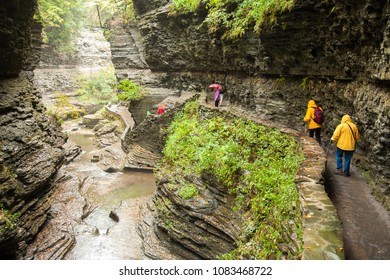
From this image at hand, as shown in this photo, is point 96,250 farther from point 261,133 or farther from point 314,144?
point 314,144

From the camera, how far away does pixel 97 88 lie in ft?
151

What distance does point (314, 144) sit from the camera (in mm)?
9008

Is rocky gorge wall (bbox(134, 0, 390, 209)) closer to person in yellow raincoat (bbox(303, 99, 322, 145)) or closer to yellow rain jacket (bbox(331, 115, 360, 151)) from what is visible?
yellow rain jacket (bbox(331, 115, 360, 151))

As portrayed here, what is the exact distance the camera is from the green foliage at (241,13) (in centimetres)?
1117

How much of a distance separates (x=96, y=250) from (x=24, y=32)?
10.6m

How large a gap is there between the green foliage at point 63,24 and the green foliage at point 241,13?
2839 cm

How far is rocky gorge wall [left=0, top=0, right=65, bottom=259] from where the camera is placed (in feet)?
35.8

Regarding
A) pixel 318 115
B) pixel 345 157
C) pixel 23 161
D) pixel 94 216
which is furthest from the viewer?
pixel 94 216

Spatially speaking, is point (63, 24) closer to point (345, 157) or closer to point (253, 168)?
point (253, 168)

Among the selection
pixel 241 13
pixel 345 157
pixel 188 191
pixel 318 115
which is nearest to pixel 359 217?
pixel 345 157

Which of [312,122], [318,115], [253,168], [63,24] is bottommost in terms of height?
[253,168]

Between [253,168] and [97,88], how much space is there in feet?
138

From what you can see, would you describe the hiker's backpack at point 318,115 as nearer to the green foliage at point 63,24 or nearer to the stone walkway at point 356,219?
the stone walkway at point 356,219
